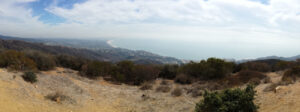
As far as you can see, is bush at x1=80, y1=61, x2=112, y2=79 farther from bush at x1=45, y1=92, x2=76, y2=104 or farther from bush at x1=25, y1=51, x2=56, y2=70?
bush at x1=45, y1=92, x2=76, y2=104

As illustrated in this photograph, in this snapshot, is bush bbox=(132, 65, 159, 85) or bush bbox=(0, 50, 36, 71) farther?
bush bbox=(132, 65, 159, 85)

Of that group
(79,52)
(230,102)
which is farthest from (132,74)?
(79,52)

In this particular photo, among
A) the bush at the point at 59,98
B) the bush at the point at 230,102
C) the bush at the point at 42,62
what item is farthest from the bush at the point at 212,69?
the bush at the point at 42,62

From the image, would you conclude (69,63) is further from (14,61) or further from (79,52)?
(79,52)

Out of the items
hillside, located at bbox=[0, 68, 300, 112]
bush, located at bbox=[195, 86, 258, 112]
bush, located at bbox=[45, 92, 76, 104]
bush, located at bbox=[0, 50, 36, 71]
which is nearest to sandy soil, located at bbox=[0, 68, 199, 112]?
hillside, located at bbox=[0, 68, 300, 112]

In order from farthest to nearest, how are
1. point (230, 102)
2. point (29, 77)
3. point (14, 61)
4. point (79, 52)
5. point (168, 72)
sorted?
point (79, 52), point (168, 72), point (14, 61), point (29, 77), point (230, 102)

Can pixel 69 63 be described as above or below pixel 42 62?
below

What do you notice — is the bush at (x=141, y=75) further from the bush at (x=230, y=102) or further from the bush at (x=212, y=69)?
the bush at (x=230, y=102)

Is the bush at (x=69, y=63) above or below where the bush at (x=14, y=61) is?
below
